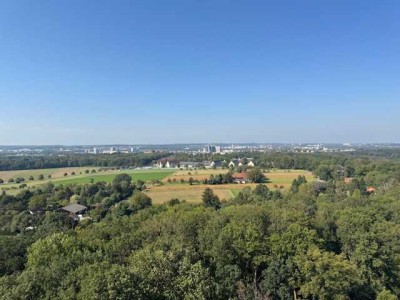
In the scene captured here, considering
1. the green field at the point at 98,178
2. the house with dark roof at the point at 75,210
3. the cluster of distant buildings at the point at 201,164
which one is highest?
the cluster of distant buildings at the point at 201,164

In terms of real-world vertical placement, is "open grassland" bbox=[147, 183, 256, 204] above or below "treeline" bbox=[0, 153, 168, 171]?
below

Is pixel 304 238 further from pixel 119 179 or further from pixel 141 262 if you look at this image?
pixel 119 179

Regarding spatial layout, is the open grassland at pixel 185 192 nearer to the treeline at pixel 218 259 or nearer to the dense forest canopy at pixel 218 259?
the dense forest canopy at pixel 218 259

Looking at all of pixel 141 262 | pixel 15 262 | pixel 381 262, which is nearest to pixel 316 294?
pixel 381 262

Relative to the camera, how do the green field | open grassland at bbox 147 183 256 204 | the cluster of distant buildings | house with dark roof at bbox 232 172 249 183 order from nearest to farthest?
open grassland at bbox 147 183 256 204 → house with dark roof at bbox 232 172 249 183 → the green field → the cluster of distant buildings

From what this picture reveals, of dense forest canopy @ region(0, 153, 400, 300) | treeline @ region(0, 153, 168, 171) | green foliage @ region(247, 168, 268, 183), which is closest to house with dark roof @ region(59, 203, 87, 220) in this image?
dense forest canopy @ region(0, 153, 400, 300)

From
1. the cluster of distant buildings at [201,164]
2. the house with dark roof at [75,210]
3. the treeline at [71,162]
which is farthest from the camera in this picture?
the cluster of distant buildings at [201,164]

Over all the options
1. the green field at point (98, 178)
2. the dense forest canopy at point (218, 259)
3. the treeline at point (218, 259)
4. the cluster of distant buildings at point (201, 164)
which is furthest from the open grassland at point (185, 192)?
the cluster of distant buildings at point (201, 164)

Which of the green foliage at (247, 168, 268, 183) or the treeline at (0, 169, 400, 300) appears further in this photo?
the green foliage at (247, 168, 268, 183)

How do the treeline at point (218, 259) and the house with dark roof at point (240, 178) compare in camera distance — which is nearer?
the treeline at point (218, 259)

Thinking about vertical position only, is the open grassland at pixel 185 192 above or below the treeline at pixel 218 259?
below

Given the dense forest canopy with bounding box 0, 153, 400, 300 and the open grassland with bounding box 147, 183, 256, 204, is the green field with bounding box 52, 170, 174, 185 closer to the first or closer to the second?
the open grassland with bounding box 147, 183, 256, 204

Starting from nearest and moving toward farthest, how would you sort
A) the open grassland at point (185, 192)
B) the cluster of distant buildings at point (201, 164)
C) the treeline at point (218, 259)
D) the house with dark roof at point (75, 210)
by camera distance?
1. the treeline at point (218, 259)
2. the house with dark roof at point (75, 210)
3. the open grassland at point (185, 192)
4. the cluster of distant buildings at point (201, 164)
